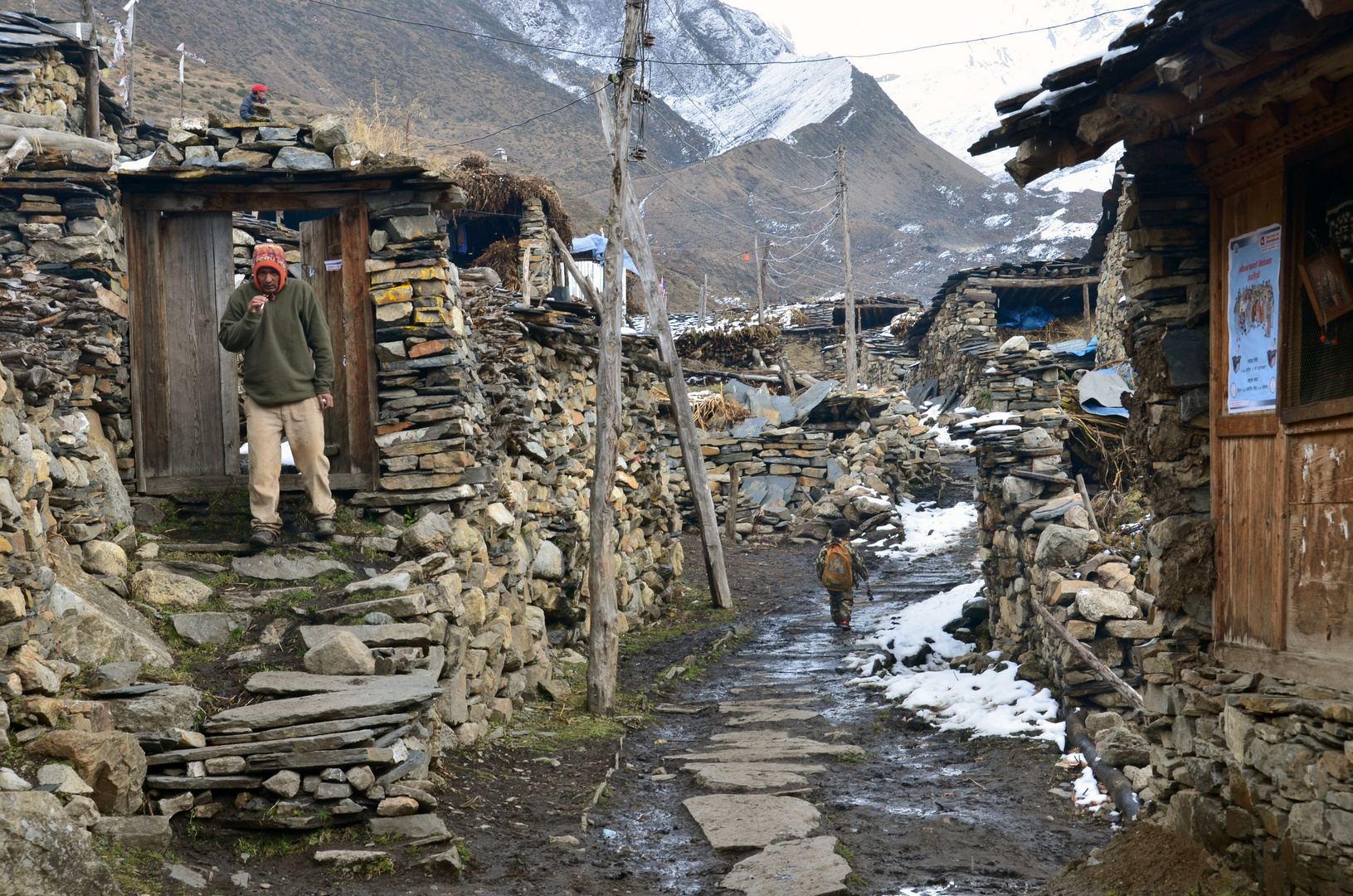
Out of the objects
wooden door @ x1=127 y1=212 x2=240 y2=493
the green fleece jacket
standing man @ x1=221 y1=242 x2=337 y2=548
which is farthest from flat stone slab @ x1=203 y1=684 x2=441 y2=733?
wooden door @ x1=127 y1=212 x2=240 y2=493

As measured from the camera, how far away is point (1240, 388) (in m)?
4.26

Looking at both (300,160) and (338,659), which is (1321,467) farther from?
(300,160)

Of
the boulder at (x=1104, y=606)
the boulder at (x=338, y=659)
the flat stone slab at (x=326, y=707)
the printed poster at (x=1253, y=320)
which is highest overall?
the printed poster at (x=1253, y=320)

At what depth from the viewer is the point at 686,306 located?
50469 mm

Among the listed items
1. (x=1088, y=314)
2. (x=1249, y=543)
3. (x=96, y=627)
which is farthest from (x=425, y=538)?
(x=1088, y=314)

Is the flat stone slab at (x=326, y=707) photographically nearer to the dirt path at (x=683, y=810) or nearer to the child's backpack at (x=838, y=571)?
the dirt path at (x=683, y=810)

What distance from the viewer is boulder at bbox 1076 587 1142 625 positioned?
22.8ft

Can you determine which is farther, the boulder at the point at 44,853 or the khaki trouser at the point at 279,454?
the khaki trouser at the point at 279,454

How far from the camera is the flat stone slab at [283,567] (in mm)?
6160

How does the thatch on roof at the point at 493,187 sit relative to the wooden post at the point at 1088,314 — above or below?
above

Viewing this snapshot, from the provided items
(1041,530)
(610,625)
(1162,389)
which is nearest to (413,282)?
(610,625)

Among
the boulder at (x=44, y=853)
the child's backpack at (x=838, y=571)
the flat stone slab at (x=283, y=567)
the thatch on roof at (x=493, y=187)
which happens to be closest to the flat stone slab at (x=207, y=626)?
the flat stone slab at (x=283, y=567)

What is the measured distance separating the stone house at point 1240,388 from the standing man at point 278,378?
14.5ft

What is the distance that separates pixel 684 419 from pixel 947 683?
5239mm
